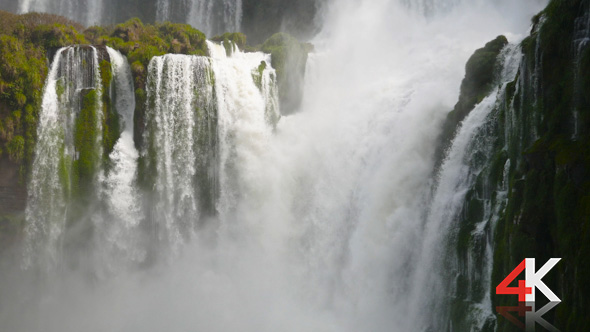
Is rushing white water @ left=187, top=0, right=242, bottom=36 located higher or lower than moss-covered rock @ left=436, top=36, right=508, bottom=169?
higher

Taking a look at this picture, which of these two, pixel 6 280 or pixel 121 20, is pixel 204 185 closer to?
pixel 6 280

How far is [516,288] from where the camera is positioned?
9.93m

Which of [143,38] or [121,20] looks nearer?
[143,38]

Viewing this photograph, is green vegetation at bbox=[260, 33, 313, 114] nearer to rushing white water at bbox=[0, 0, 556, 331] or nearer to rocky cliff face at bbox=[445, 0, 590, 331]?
rushing white water at bbox=[0, 0, 556, 331]

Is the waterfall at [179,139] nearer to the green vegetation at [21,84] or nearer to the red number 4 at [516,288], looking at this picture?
the green vegetation at [21,84]

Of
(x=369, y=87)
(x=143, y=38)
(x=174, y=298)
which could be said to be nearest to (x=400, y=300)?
(x=174, y=298)

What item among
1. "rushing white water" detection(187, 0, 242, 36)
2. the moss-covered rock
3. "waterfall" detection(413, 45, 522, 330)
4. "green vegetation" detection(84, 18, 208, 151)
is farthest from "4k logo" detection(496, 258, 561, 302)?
"rushing white water" detection(187, 0, 242, 36)

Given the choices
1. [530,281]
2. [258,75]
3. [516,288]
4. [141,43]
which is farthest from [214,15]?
[530,281]

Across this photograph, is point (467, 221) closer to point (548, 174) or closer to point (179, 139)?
point (548, 174)

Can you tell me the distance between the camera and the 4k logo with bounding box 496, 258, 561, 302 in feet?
29.8

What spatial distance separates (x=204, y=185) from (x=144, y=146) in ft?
8.80

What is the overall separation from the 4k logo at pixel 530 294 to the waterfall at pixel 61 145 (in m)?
14.9

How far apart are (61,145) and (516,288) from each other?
15.8 meters

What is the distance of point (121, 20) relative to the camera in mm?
34531
